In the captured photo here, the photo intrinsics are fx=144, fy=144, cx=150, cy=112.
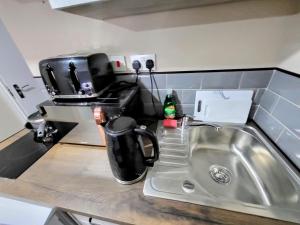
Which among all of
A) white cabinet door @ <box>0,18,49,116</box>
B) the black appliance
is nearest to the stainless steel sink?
the black appliance

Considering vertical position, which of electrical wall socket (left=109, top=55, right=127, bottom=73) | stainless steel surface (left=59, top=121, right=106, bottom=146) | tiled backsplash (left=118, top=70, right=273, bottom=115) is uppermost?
electrical wall socket (left=109, top=55, right=127, bottom=73)

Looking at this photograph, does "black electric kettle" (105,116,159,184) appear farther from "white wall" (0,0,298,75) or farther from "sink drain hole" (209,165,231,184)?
"white wall" (0,0,298,75)

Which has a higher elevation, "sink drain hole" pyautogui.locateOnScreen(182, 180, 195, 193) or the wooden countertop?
"sink drain hole" pyautogui.locateOnScreen(182, 180, 195, 193)

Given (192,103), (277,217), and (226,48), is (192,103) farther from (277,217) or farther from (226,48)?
(277,217)

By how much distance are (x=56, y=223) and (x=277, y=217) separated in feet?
2.59

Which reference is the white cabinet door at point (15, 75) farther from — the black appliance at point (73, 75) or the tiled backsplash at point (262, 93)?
the tiled backsplash at point (262, 93)

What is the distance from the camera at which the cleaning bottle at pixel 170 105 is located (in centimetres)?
89

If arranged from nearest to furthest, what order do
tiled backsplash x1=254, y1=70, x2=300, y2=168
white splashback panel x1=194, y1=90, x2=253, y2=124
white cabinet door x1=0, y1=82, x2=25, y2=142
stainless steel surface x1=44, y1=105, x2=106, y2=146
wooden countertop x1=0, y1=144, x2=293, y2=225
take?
wooden countertop x1=0, y1=144, x2=293, y2=225, tiled backsplash x1=254, y1=70, x2=300, y2=168, stainless steel surface x1=44, y1=105, x2=106, y2=146, white splashback panel x1=194, y1=90, x2=253, y2=124, white cabinet door x1=0, y1=82, x2=25, y2=142

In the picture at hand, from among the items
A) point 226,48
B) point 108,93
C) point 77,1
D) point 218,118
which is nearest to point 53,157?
point 108,93

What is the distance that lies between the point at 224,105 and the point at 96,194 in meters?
0.78

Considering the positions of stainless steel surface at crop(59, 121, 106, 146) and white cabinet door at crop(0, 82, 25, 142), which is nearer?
stainless steel surface at crop(59, 121, 106, 146)

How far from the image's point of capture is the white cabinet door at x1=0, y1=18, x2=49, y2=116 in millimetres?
1458

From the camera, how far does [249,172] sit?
0.75m

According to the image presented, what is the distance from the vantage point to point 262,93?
0.81 metres
